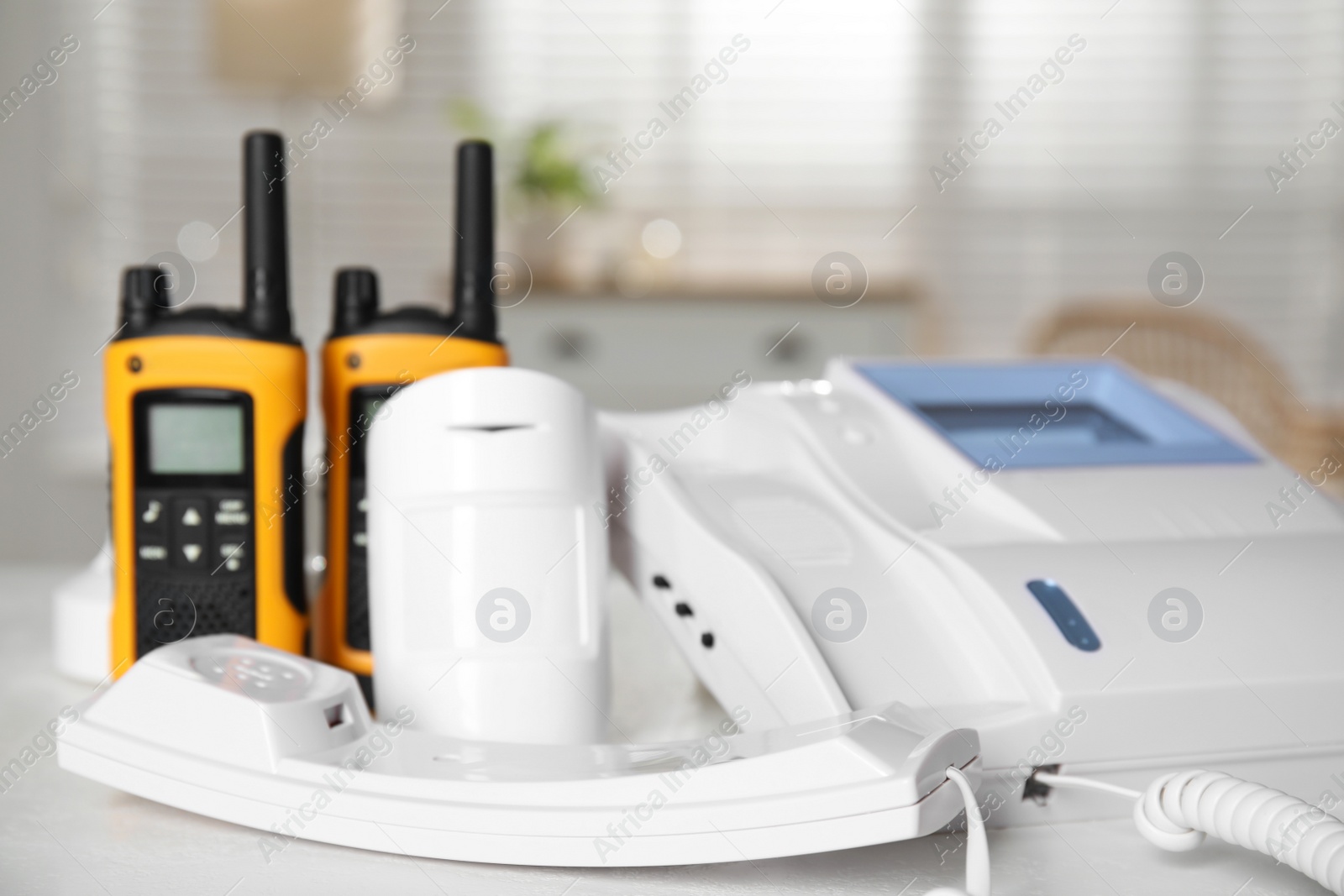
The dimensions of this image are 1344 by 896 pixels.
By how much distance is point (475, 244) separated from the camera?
0.69 m

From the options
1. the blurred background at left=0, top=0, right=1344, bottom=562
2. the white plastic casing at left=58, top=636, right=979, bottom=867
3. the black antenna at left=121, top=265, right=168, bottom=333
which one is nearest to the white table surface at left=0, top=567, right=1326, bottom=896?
the white plastic casing at left=58, top=636, right=979, bottom=867

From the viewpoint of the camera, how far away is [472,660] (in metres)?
0.57

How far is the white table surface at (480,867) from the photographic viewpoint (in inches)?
17.9

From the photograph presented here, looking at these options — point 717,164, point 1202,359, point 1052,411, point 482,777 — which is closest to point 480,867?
point 482,777

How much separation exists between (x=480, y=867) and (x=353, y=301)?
35cm

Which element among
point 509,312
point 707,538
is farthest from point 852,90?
point 707,538

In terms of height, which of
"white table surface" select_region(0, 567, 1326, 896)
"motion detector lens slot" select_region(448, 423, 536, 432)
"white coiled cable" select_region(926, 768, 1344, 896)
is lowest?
"white table surface" select_region(0, 567, 1326, 896)

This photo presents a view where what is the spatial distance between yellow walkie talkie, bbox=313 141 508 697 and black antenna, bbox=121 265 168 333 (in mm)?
97

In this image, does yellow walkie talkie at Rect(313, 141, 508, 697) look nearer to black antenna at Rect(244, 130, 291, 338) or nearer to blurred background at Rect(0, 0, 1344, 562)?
black antenna at Rect(244, 130, 291, 338)

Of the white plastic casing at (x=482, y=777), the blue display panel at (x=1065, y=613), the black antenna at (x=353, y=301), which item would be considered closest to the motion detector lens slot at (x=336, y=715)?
the white plastic casing at (x=482, y=777)

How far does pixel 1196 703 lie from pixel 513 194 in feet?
7.72

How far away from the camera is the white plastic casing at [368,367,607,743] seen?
572mm

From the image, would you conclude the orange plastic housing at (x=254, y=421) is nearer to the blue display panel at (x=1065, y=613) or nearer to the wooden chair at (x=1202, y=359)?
the blue display panel at (x=1065, y=613)

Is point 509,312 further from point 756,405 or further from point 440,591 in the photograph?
point 440,591
